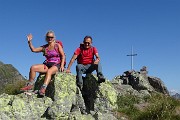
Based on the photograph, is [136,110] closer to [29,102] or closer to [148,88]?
[29,102]

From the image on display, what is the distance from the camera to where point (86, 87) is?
1669cm

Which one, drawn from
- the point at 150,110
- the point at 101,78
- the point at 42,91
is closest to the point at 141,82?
the point at 150,110

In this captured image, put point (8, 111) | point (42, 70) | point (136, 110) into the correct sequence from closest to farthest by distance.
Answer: point (8, 111) < point (42, 70) < point (136, 110)

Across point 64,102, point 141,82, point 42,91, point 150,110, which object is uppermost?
point 42,91

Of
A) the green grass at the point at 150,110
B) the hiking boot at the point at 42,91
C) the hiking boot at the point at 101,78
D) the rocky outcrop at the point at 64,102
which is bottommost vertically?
the green grass at the point at 150,110

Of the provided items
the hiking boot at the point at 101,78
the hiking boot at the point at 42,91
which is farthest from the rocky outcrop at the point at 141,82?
the hiking boot at the point at 42,91

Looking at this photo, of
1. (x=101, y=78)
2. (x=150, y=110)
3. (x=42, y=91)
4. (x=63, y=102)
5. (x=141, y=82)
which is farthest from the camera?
(x=141, y=82)

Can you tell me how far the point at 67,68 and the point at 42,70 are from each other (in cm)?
127

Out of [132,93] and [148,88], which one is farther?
[148,88]

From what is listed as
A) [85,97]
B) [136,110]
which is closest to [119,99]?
[136,110]

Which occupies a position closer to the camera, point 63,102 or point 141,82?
point 63,102

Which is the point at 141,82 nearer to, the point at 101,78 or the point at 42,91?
the point at 101,78

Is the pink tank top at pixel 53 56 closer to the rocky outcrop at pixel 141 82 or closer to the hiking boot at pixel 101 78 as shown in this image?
the hiking boot at pixel 101 78

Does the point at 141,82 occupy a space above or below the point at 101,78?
below
